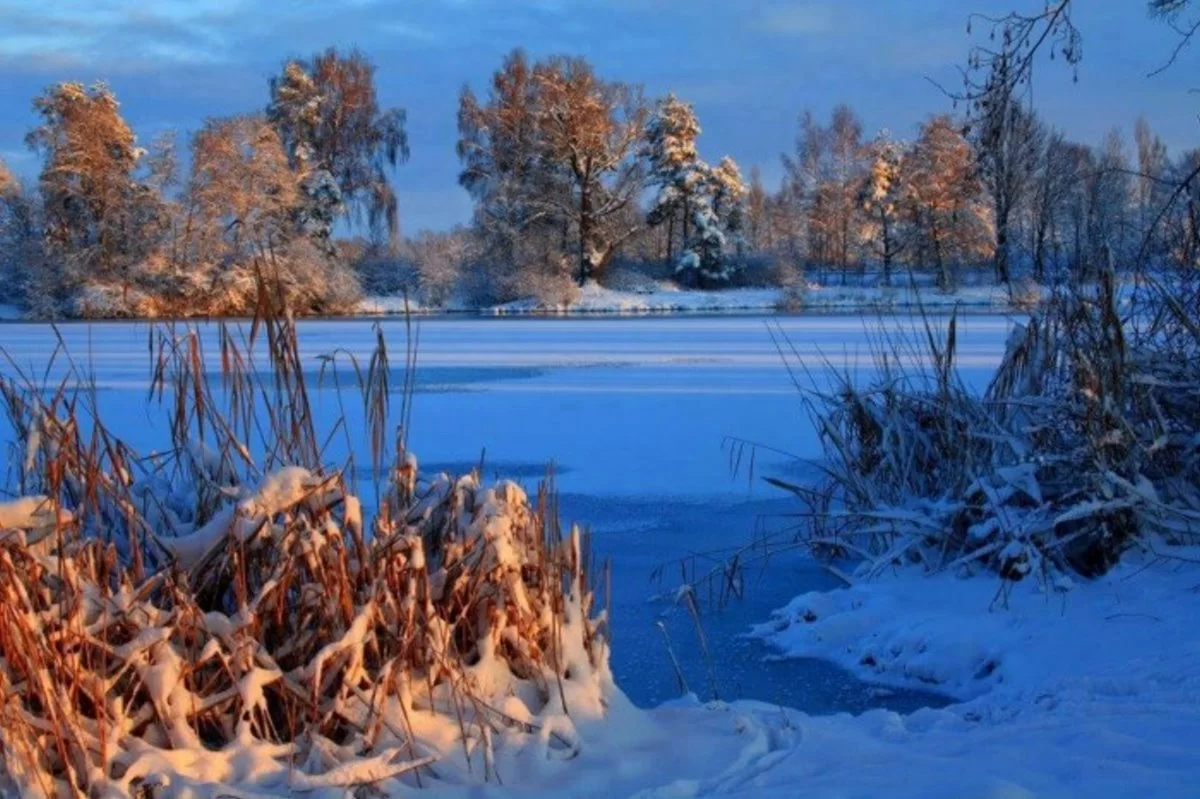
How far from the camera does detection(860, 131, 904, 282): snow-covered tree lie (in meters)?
38.7

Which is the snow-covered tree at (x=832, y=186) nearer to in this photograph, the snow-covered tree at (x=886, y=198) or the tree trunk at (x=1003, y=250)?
the snow-covered tree at (x=886, y=198)

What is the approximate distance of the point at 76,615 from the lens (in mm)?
2520

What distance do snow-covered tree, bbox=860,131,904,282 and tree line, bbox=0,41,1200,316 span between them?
63mm

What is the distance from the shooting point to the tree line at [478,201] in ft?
105

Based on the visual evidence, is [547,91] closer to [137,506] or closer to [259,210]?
[259,210]

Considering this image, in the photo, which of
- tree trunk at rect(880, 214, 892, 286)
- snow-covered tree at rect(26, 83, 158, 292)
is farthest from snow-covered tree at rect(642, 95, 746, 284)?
snow-covered tree at rect(26, 83, 158, 292)

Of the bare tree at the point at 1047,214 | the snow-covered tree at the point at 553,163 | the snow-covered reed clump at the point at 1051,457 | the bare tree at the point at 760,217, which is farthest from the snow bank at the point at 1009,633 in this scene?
the bare tree at the point at 760,217

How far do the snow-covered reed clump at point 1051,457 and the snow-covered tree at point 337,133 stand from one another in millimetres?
33292

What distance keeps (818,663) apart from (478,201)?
117 ft

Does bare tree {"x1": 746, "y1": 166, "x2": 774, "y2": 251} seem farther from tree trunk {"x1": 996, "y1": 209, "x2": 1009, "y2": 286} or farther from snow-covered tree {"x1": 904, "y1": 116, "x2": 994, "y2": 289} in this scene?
tree trunk {"x1": 996, "y1": 209, "x2": 1009, "y2": 286}

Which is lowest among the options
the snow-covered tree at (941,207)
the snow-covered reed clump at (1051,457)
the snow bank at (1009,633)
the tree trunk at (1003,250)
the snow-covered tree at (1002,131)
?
the snow bank at (1009,633)

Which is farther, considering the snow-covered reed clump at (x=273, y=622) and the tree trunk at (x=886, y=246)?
the tree trunk at (x=886, y=246)

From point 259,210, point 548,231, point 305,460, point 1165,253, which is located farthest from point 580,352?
point 548,231

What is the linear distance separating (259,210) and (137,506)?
30.4 m
